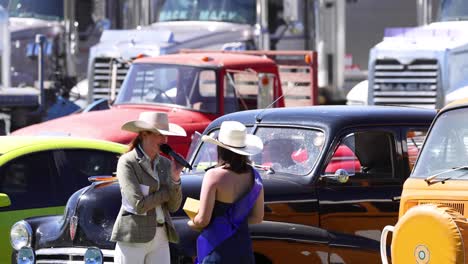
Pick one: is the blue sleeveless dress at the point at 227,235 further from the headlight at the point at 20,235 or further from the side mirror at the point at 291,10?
the side mirror at the point at 291,10

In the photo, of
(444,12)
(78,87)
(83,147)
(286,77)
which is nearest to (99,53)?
(78,87)

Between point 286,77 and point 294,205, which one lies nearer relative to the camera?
point 294,205

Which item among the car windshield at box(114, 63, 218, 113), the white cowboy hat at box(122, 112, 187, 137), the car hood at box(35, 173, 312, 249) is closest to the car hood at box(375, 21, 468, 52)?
the car windshield at box(114, 63, 218, 113)

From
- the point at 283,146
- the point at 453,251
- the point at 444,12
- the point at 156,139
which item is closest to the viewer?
the point at 453,251

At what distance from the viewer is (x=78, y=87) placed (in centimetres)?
2109

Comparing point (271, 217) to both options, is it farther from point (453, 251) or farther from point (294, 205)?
point (453, 251)

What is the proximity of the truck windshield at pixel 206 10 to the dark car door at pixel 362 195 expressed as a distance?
10471mm

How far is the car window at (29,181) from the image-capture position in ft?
31.6

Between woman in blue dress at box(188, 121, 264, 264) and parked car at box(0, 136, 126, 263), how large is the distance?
269 cm

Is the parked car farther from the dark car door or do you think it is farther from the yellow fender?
the yellow fender

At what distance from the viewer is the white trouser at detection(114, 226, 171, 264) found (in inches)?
291

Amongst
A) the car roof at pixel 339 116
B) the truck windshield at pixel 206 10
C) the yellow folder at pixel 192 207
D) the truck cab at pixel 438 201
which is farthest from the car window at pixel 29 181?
the truck windshield at pixel 206 10

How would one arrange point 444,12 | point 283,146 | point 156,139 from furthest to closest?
point 444,12, point 283,146, point 156,139

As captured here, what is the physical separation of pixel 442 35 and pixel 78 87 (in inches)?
284
